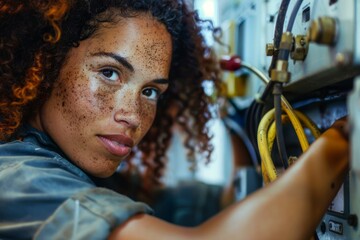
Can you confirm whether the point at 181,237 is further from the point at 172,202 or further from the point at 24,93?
the point at 172,202

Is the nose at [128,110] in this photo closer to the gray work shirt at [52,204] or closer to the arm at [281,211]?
the gray work shirt at [52,204]

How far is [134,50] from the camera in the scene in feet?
3.43

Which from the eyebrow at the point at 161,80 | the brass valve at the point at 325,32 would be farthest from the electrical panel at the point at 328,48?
the eyebrow at the point at 161,80

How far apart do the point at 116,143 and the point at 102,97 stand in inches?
4.3

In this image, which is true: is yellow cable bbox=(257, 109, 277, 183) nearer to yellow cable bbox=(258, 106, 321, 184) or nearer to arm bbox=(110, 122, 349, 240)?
yellow cable bbox=(258, 106, 321, 184)

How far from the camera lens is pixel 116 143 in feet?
3.40

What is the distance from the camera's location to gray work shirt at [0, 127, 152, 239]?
0.76 metres

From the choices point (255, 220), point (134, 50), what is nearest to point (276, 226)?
point (255, 220)

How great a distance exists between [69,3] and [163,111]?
2.13ft

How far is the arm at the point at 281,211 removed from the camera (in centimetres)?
73

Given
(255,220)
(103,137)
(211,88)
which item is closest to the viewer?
(255,220)

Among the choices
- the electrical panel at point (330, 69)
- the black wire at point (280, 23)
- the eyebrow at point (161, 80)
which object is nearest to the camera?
the electrical panel at point (330, 69)

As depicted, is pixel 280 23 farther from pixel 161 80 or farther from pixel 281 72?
pixel 161 80

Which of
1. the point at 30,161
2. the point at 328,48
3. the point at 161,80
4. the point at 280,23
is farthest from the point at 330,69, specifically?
the point at 30,161
